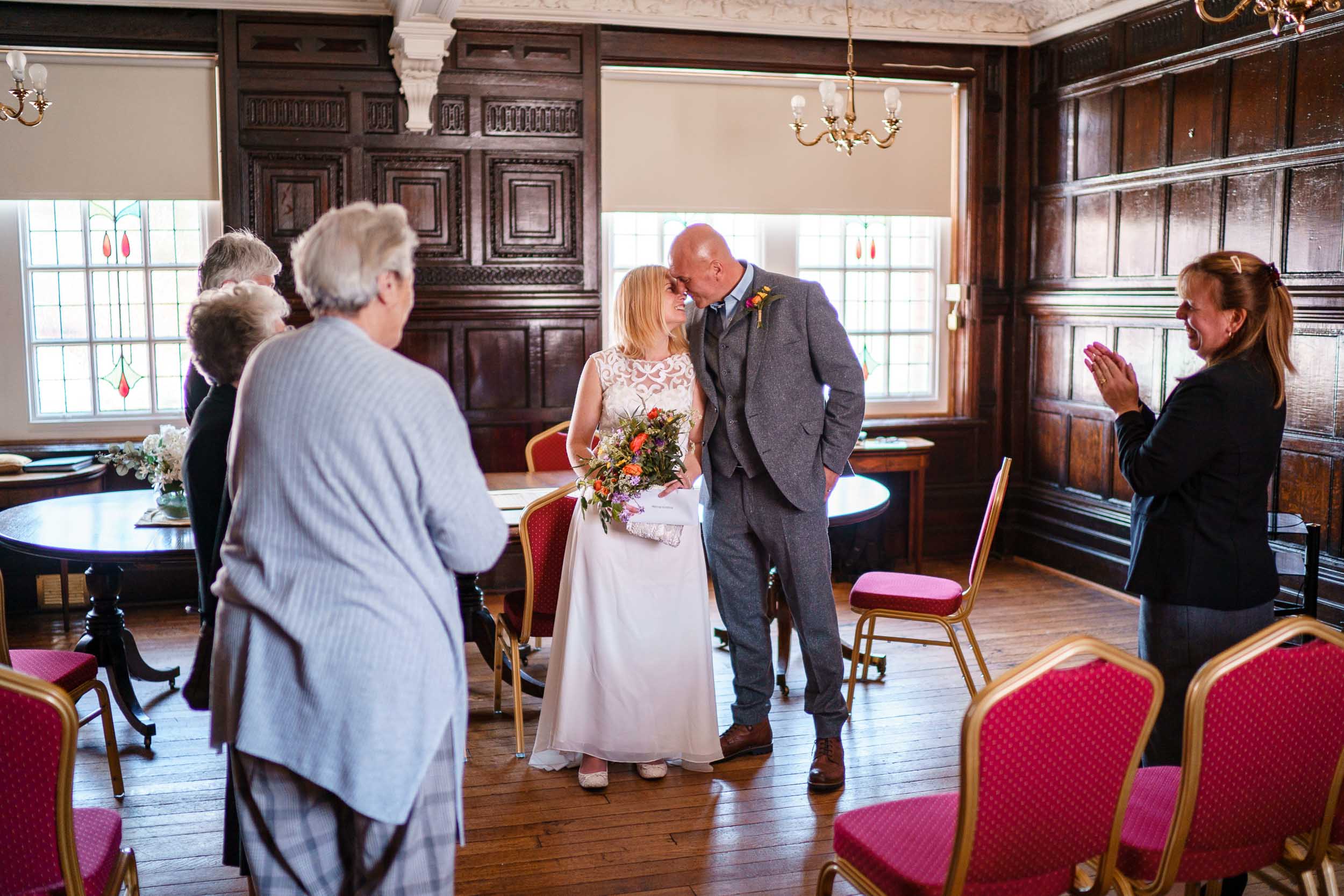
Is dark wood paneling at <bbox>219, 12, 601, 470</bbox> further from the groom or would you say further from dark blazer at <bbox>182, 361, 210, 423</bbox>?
dark blazer at <bbox>182, 361, 210, 423</bbox>

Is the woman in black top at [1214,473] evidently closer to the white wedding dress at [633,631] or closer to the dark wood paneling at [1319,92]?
the white wedding dress at [633,631]

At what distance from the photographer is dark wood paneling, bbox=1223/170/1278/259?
5.73 meters

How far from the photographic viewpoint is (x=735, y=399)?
13.3 ft

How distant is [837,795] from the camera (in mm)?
4008

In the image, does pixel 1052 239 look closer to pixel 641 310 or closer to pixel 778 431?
pixel 778 431

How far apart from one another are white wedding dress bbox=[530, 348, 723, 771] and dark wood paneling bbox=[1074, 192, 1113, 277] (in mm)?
3891

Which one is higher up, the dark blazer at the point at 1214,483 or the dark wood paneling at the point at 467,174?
the dark wood paneling at the point at 467,174

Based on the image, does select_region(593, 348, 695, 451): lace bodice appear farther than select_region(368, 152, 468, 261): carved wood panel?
No

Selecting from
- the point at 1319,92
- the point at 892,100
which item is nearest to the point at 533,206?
the point at 892,100

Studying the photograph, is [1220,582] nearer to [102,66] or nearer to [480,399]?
[480,399]

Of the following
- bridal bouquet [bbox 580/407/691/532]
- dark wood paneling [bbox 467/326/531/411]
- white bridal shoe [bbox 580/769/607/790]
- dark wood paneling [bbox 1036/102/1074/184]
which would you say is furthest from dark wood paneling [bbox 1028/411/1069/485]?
white bridal shoe [bbox 580/769/607/790]

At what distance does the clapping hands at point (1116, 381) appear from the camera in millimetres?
3043

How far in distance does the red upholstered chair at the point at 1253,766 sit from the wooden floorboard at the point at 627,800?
104 cm

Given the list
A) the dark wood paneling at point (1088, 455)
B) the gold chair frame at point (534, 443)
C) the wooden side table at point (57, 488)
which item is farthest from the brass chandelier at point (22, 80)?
the dark wood paneling at point (1088, 455)
